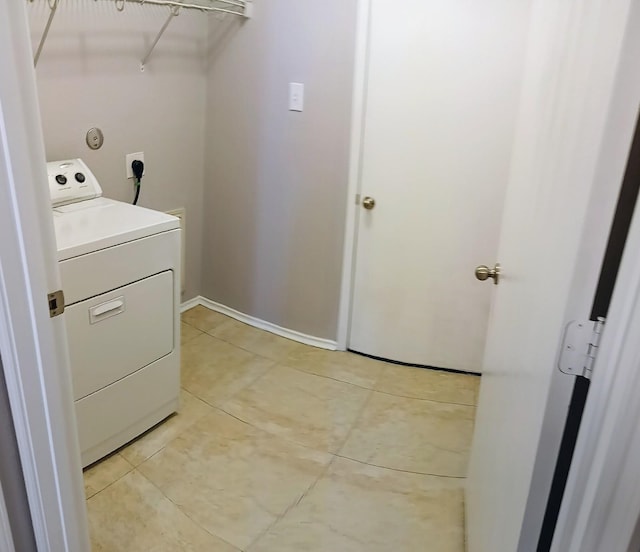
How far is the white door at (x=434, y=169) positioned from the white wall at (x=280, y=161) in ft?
0.53

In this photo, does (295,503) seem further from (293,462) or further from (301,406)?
(301,406)

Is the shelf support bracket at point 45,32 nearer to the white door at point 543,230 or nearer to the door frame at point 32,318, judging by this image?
the door frame at point 32,318

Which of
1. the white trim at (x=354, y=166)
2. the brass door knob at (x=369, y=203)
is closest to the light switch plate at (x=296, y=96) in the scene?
the white trim at (x=354, y=166)

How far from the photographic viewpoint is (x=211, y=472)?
2039 millimetres

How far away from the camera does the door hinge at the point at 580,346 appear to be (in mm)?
769

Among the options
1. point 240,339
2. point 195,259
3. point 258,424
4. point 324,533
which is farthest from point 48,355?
point 195,259

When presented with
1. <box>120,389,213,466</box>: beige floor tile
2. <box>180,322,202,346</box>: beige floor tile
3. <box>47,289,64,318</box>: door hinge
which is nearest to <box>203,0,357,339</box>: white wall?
<box>180,322,202,346</box>: beige floor tile

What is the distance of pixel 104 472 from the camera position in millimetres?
2012

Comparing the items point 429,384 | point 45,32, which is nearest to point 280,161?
point 45,32

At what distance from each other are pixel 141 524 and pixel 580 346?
1549 mm

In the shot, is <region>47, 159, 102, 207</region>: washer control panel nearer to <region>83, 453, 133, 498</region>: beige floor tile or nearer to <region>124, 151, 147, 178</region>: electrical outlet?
<region>124, 151, 147, 178</region>: electrical outlet

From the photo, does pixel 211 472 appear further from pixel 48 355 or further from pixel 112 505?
pixel 48 355

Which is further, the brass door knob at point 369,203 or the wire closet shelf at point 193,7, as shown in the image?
the brass door knob at point 369,203

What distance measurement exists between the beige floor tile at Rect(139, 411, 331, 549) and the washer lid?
33.0 inches
